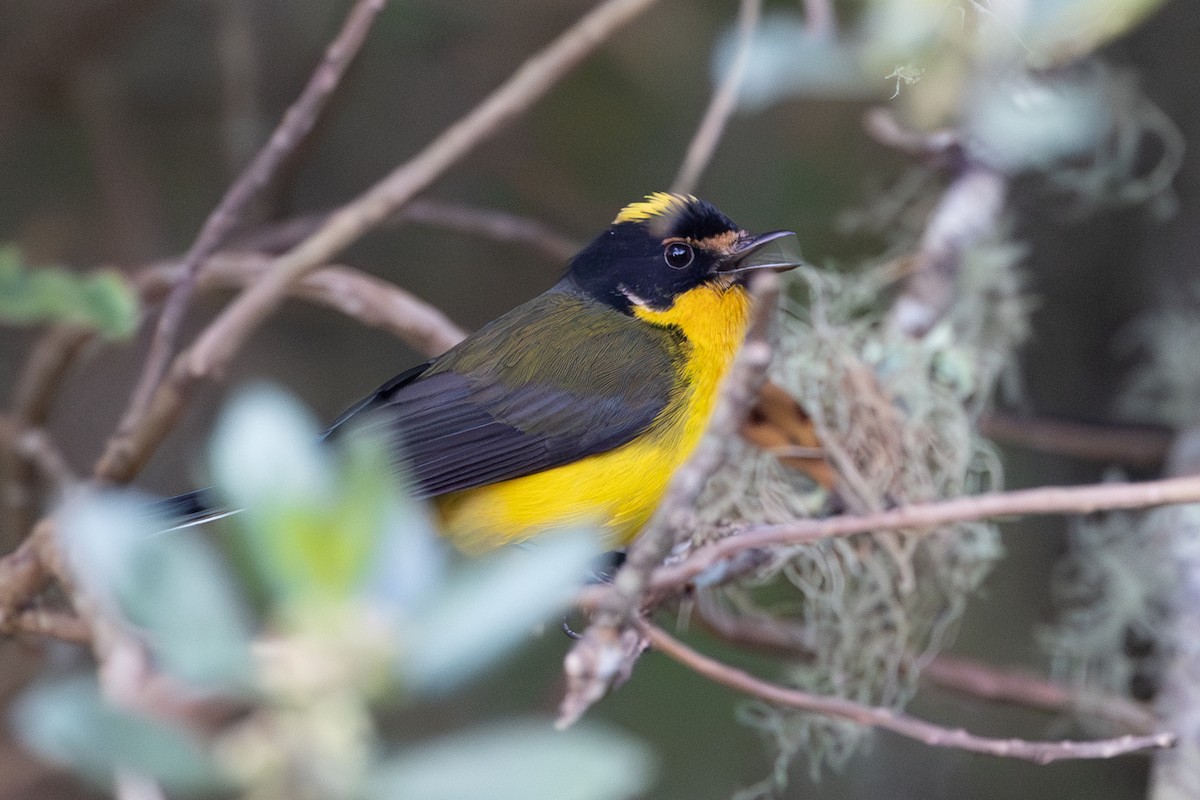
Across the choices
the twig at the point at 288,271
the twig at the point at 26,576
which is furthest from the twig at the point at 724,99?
the twig at the point at 26,576

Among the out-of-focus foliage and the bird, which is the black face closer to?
the bird

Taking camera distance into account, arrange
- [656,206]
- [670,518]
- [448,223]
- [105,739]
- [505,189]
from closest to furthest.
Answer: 1. [105,739]
2. [670,518]
3. [656,206]
4. [448,223]
5. [505,189]

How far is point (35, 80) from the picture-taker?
2656 mm

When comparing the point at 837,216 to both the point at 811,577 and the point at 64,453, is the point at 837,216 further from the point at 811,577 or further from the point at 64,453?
the point at 64,453

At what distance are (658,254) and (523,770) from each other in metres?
1.33

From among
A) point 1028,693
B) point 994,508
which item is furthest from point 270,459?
point 1028,693

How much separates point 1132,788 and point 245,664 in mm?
2395

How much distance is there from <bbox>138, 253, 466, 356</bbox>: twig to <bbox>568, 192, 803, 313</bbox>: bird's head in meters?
0.28

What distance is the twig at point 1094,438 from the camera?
2.47m

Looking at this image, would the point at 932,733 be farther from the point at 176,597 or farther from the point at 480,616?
the point at 176,597

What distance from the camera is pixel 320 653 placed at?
614 millimetres

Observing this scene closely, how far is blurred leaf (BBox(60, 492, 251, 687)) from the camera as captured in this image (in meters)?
0.59

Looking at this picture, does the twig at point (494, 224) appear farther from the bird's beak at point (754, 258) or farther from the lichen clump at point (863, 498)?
the lichen clump at point (863, 498)

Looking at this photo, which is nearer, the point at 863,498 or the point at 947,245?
the point at 863,498
